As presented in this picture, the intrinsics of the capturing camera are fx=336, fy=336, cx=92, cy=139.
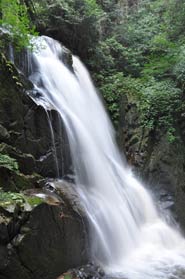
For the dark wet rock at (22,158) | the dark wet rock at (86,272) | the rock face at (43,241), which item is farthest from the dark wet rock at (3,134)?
the dark wet rock at (86,272)

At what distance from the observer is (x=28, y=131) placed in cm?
729

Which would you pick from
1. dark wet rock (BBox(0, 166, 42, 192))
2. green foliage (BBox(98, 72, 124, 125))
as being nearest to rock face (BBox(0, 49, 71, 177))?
dark wet rock (BBox(0, 166, 42, 192))

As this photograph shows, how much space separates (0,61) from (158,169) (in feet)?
17.8

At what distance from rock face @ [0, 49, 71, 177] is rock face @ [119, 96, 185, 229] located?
3000mm

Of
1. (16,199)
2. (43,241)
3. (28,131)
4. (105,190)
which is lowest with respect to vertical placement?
(105,190)

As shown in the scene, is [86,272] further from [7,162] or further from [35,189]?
[7,162]

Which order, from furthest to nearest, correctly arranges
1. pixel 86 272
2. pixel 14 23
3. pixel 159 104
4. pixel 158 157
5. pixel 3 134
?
pixel 159 104, pixel 158 157, pixel 14 23, pixel 3 134, pixel 86 272

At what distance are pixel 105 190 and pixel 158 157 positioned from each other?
2.58 m

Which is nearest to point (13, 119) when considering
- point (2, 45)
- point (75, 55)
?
point (2, 45)

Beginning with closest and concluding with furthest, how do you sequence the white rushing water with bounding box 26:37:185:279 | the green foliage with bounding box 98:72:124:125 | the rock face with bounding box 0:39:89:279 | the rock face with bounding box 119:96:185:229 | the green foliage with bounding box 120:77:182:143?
the rock face with bounding box 0:39:89:279 → the white rushing water with bounding box 26:37:185:279 → the rock face with bounding box 119:96:185:229 → the green foliage with bounding box 120:77:182:143 → the green foliage with bounding box 98:72:124:125

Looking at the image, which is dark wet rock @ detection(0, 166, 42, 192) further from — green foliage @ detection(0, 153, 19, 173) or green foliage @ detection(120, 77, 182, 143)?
green foliage @ detection(120, 77, 182, 143)

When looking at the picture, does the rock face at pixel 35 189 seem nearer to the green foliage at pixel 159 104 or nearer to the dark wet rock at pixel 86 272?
the dark wet rock at pixel 86 272

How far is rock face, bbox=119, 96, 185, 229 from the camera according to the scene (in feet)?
31.1

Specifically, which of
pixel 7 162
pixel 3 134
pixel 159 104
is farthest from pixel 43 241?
pixel 159 104
